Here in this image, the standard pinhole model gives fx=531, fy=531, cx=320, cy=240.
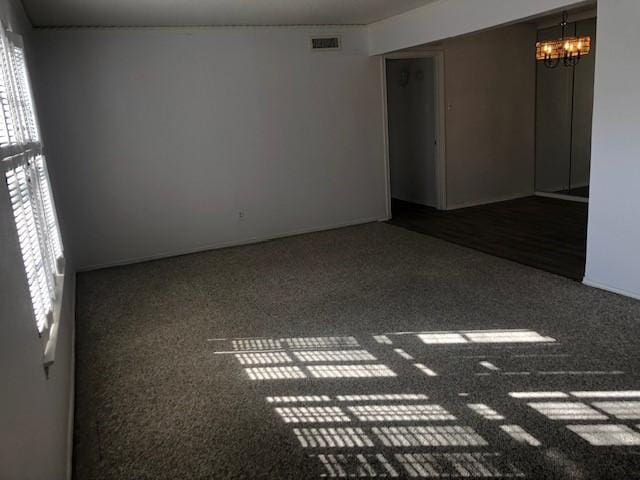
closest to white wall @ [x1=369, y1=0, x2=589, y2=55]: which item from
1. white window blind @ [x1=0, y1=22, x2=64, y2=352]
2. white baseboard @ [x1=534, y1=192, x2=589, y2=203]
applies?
white baseboard @ [x1=534, y1=192, x2=589, y2=203]

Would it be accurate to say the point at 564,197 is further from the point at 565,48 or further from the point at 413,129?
the point at 413,129

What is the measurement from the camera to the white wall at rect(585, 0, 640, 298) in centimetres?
373

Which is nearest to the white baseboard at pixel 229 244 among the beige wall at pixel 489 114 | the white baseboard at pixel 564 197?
the beige wall at pixel 489 114

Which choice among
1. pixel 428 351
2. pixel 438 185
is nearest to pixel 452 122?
pixel 438 185

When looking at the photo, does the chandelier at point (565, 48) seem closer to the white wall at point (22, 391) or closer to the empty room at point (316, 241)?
the empty room at point (316, 241)

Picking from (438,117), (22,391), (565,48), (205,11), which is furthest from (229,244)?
(22,391)

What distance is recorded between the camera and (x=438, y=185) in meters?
7.76

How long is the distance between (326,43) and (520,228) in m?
3.28

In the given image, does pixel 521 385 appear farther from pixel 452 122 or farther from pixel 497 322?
pixel 452 122

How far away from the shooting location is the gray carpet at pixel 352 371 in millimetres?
2367

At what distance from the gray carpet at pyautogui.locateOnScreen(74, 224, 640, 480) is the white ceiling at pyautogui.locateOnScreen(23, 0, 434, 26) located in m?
2.54

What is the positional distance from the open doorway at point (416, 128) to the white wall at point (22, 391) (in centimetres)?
604

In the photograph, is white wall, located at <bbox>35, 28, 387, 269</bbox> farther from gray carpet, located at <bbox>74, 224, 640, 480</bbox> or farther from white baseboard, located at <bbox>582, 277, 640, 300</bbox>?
white baseboard, located at <bbox>582, 277, 640, 300</bbox>

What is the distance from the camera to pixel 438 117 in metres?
7.50
